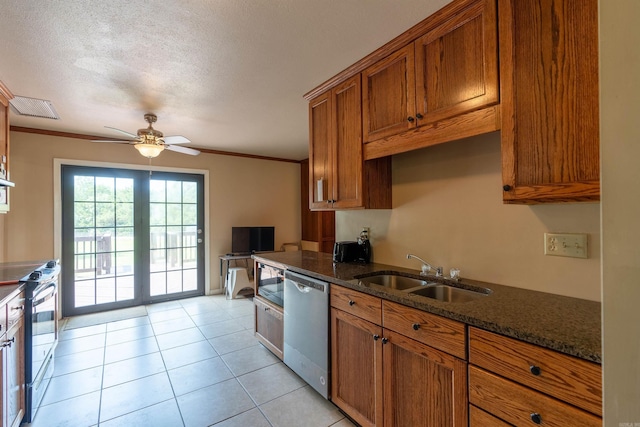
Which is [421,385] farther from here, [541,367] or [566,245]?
[566,245]

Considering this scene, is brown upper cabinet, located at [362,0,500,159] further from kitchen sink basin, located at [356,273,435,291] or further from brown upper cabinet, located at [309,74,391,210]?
kitchen sink basin, located at [356,273,435,291]

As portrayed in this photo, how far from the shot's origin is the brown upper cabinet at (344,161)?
85.7 inches

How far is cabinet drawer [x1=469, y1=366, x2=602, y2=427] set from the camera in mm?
894

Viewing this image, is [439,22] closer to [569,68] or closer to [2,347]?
[569,68]

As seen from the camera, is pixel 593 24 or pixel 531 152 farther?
pixel 531 152

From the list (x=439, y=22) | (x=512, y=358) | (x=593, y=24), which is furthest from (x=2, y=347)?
(x=593, y=24)

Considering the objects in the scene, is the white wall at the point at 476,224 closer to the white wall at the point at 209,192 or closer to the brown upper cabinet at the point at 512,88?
the brown upper cabinet at the point at 512,88

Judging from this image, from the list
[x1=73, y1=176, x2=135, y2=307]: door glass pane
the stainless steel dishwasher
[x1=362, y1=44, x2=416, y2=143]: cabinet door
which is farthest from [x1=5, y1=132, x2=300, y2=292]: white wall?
[x1=362, y1=44, x2=416, y2=143]: cabinet door

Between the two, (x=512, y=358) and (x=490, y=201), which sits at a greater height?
(x=490, y=201)

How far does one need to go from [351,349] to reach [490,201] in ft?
4.02

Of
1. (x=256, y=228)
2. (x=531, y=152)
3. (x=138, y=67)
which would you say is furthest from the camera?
(x=256, y=228)

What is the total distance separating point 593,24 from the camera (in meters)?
1.08

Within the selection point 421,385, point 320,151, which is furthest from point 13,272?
point 421,385

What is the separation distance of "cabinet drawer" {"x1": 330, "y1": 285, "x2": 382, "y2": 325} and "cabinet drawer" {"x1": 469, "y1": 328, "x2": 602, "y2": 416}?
0.52 m
